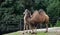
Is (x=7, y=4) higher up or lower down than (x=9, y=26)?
higher up

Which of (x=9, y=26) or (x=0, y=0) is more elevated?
→ (x=0, y=0)

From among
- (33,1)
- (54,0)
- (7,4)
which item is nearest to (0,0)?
(7,4)

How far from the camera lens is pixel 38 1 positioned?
33562mm

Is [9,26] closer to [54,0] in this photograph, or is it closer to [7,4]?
[7,4]

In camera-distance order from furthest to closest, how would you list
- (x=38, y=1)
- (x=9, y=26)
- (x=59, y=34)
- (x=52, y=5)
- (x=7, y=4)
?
(x=38, y=1) → (x=52, y=5) → (x=7, y=4) → (x=9, y=26) → (x=59, y=34)

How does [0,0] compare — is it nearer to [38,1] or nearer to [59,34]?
[38,1]

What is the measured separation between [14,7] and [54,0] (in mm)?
5733

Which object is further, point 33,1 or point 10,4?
point 33,1

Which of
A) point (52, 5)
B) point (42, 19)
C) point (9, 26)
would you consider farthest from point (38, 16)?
point (52, 5)

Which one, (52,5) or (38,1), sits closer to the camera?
Answer: (52,5)

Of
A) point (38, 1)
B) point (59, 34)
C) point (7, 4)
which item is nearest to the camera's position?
point (59, 34)

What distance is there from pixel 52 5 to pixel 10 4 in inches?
222

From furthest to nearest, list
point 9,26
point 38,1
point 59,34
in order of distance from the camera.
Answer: point 38,1 < point 9,26 < point 59,34

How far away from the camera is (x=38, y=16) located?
37.8ft
